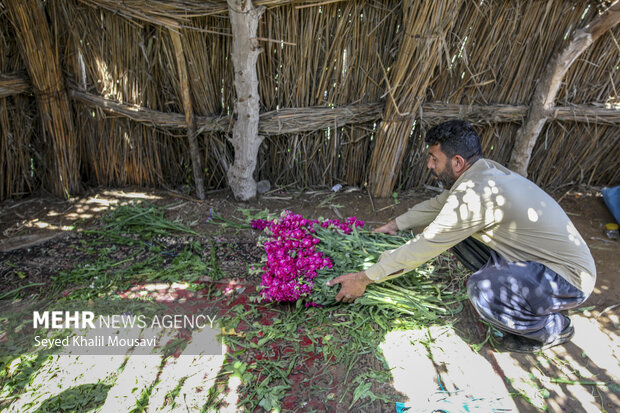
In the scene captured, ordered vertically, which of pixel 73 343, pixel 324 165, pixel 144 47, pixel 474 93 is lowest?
pixel 73 343

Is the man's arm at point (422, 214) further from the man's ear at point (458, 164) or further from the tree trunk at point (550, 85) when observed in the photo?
the tree trunk at point (550, 85)

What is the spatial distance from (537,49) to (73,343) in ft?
14.2

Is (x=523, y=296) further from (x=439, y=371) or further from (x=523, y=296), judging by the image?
(x=439, y=371)

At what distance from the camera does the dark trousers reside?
221 centimetres

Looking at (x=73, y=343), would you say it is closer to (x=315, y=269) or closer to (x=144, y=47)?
(x=315, y=269)

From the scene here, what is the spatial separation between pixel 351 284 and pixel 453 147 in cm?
101

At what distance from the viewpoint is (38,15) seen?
3.35 m

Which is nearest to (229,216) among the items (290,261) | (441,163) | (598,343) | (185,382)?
(290,261)

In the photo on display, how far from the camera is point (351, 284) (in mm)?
2406

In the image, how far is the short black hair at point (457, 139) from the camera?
7.45ft

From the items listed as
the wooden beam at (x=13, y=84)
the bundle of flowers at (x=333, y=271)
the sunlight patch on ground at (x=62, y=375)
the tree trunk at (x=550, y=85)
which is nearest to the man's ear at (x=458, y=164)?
the bundle of flowers at (x=333, y=271)

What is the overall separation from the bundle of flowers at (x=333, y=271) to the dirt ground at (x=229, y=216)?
27 centimetres

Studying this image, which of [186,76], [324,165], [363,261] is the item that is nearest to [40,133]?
[186,76]

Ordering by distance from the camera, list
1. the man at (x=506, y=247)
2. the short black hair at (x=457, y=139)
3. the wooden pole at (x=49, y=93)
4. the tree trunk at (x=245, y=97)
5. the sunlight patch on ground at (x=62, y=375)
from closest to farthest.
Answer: the sunlight patch on ground at (x=62, y=375) < the man at (x=506, y=247) < the short black hair at (x=457, y=139) < the tree trunk at (x=245, y=97) < the wooden pole at (x=49, y=93)
